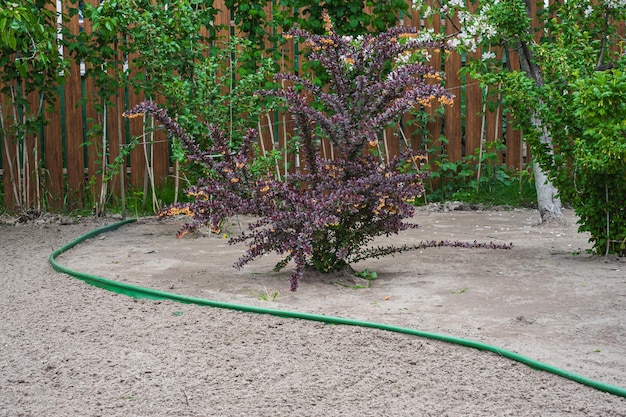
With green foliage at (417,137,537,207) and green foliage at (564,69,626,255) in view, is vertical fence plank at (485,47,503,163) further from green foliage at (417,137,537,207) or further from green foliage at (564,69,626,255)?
green foliage at (564,69,626,255)

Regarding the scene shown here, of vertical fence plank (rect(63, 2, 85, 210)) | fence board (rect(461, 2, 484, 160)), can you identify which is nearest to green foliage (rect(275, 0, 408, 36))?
fence board (rect(461, 2, 484, 160))

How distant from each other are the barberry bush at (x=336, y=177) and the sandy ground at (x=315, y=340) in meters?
0.27

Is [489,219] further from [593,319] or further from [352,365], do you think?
[352,365]

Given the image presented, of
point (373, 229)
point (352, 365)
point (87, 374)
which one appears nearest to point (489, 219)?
point (373, 229)

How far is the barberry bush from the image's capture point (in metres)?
3.92

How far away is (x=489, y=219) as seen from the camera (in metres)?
6.60

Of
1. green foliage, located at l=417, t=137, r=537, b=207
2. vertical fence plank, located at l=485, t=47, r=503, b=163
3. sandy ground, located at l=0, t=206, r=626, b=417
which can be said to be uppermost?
vertical fence plank, located at l=485, t=47, r=503, b=163

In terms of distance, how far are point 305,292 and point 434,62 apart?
4703 millimetres

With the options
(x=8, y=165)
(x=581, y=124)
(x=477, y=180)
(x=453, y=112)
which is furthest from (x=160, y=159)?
(x=581, y=124)

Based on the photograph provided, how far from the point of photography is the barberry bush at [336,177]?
3918 mm

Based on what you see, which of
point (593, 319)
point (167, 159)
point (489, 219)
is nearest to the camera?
point (593, 319)

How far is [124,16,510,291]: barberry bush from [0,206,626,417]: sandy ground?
0.87ft

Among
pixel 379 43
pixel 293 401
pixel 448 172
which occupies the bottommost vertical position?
pixel 293 401

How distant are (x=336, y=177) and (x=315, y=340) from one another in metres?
1.32
